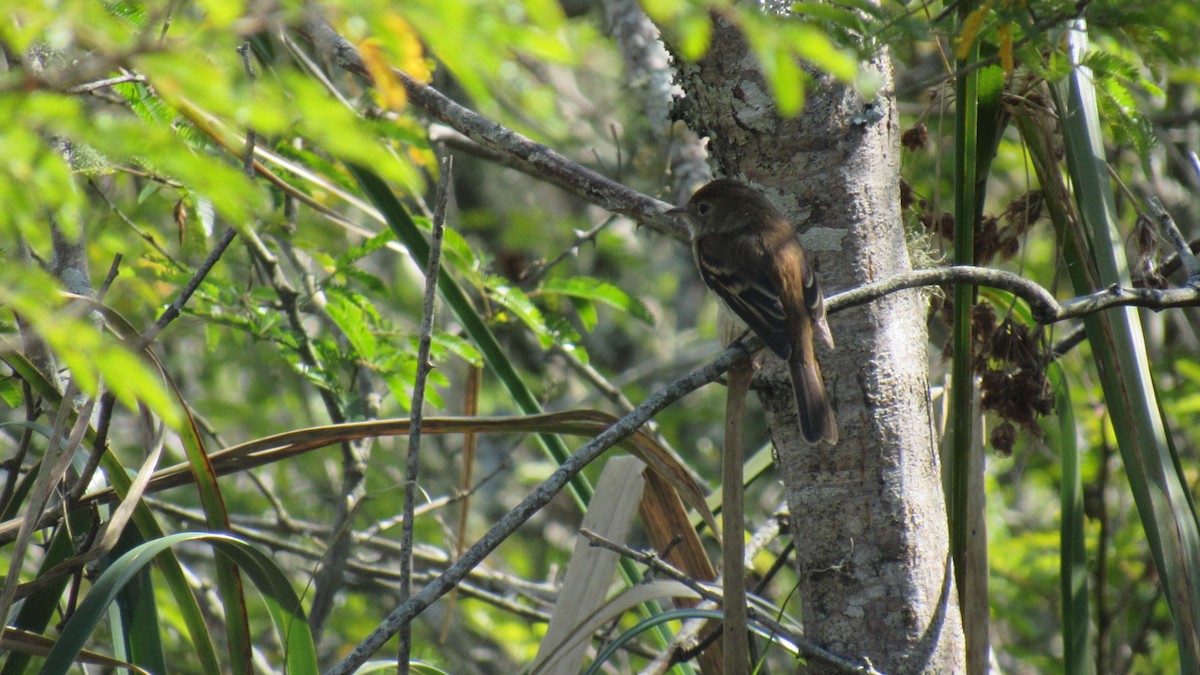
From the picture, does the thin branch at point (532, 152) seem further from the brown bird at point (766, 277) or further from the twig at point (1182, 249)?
the twig at point (1182, 249)

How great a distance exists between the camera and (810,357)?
2781 millimetres

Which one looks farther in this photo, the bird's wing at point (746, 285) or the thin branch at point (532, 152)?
the bird's wing at point (746, 285)

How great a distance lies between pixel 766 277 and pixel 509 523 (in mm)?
2267

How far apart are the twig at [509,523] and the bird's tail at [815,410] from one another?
36cm

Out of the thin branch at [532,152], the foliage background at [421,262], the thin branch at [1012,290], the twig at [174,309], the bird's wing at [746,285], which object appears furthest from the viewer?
the bird's wing at [746,285]

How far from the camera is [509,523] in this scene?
1.97 metres

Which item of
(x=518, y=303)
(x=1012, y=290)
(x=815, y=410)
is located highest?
(x=518, y=303)

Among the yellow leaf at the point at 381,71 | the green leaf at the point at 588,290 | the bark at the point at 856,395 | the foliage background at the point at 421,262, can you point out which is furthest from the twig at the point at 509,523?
the green leaf at the point at 588,290

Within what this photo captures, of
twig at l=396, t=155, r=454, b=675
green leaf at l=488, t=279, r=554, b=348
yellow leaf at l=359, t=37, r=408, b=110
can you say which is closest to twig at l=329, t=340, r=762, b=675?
twig at l=396, t=155, r=454, b=675

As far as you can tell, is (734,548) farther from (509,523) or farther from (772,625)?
(509,523)

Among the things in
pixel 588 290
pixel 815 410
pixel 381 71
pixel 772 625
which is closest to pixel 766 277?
pixel 588 290

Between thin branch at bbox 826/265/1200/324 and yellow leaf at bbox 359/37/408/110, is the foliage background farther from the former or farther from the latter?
thin branch at bbox 826/265/1200/324

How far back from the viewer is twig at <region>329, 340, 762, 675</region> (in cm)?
188

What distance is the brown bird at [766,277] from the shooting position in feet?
8.27
